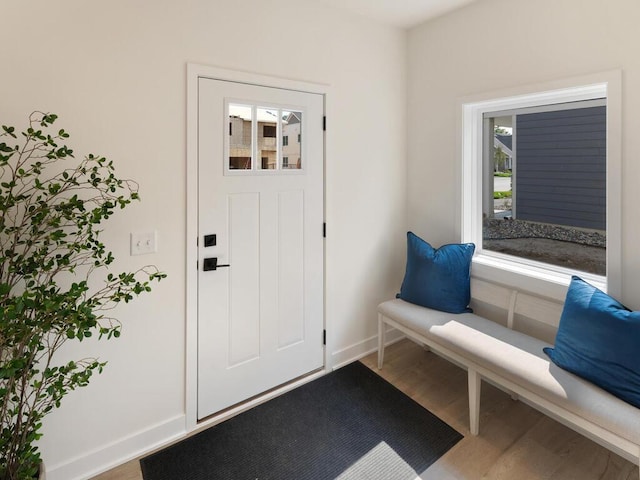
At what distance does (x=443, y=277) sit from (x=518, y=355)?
28.1 inches

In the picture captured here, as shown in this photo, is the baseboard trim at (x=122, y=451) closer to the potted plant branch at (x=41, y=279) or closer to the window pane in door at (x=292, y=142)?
the potted plant branch at (x=41, y=279)

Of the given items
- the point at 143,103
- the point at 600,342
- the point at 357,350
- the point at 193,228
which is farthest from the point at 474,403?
the point at 143,103

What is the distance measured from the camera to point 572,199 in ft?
7.36

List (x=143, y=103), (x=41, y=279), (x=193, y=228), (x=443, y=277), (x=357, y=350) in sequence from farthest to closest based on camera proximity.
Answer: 1. (x=357, y=350)
2. (x=443, y=277)
3. (x=193, y=228)
4. (x=143, y=103)
5. (x=41, y=279)

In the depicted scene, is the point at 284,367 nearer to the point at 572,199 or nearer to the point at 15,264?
the point at 15,264

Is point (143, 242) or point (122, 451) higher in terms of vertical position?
point (143, 242)

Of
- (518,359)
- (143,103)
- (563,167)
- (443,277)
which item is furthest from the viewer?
(443,277)

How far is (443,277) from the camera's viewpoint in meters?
2.52

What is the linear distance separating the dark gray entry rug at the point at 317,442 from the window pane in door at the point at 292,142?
161 centimetres

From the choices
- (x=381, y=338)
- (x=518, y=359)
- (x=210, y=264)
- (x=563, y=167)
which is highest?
(x=563, y=167)

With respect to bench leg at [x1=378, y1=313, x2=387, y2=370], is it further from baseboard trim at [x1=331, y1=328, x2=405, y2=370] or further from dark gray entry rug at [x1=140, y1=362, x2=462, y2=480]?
dark gray entry rug at [x1=140, y1=362, x2=462, y2=480]

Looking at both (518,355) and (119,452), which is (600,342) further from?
(119,452)

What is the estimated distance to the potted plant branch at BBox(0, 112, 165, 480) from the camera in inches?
49.3

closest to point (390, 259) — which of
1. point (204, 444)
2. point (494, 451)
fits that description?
point (494, 451)
